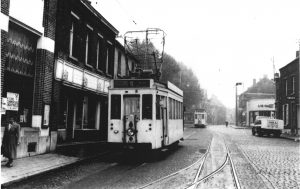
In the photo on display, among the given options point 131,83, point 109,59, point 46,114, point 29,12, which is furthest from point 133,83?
point 109,59

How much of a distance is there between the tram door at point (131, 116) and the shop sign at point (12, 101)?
389cm

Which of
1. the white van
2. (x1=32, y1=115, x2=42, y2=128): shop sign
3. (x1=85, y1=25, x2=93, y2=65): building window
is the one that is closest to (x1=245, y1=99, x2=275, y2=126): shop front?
the white van

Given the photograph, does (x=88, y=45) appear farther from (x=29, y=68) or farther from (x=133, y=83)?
(x=133, y=83)

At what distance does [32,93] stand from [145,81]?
4350 millimetres

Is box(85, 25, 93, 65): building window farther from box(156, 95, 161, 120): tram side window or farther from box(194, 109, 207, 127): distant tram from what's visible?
box(194, 109, 207, 127): distant tram

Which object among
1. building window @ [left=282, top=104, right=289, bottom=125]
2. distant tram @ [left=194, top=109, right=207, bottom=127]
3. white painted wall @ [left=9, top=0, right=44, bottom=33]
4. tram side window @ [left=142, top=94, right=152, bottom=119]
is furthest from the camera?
distant tram @ [left=194, top=109, right=207, bottom=127]

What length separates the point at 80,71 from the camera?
1738cm

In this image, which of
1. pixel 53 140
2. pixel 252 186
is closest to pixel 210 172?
pixel 252 186

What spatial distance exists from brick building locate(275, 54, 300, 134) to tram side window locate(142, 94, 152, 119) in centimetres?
2427

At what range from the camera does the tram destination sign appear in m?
13.1

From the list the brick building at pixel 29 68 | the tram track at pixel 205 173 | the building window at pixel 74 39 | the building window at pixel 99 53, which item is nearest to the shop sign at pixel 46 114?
the brick building at pixel 29 68

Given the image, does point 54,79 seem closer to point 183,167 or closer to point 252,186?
point 183,167

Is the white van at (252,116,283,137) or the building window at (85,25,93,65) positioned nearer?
A: the building window at (85,25,93,65)

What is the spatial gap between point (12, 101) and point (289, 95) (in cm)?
3196
